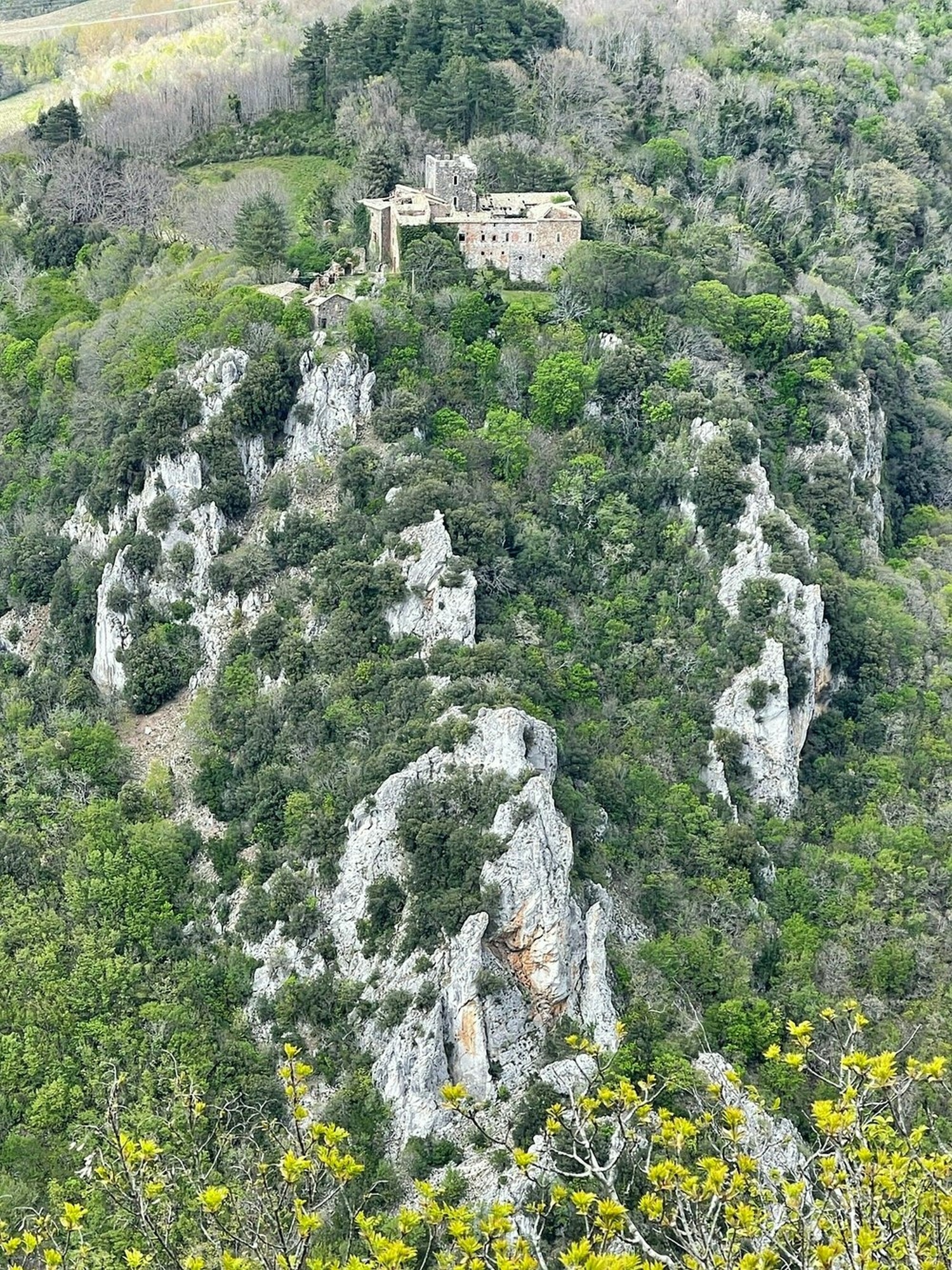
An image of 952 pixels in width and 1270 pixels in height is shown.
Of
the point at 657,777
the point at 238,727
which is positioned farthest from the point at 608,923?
the point at 238,727

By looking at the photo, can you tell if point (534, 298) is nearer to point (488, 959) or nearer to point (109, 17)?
point (488, 959)

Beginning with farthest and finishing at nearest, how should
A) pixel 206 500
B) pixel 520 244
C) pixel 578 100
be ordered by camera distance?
1. pixel 578 100
2. pixel 520 244
3. pixel 206 500

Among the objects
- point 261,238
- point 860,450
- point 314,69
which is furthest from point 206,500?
point 314,69

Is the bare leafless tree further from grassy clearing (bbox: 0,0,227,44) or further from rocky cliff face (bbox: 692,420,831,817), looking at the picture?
grassy clearing (bbox: 0,0,227,44)

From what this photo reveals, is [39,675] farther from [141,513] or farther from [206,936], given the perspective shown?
[206,936]

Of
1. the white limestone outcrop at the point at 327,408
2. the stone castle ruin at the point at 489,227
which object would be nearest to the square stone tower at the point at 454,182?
the stone castle ruin at the point at 489,227
